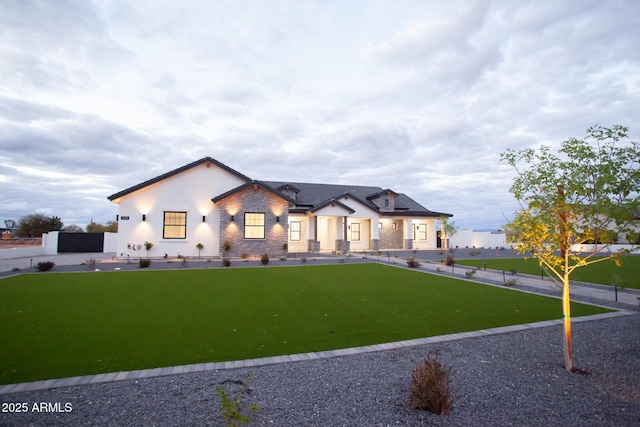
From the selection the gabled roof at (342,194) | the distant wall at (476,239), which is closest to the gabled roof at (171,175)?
the gabled roof at (342,194)

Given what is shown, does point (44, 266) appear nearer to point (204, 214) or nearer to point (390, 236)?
point (204, 214)

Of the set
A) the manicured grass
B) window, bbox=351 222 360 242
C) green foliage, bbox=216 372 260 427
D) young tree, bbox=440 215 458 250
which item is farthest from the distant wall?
green foliage, bbox=216 372 260 427

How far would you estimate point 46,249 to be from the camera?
24.4 m

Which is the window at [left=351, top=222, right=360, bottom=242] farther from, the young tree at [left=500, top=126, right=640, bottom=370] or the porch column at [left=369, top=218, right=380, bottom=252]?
the young tree at [left=500, top=126, right=640, bottom=370]

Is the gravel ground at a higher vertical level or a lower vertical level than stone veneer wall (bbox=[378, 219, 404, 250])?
lower

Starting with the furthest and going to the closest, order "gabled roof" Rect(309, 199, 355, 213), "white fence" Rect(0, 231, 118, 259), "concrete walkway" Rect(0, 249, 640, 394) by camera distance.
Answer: "gabled roof" Rect(309, 199, 355, 213), "white fence" Rect(0, 231, 118, 259), "concrete walkway" Rect(0, 249, 640, 394)

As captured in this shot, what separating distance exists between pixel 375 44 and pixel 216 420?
1545 centimetres

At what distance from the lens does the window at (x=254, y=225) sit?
819 inches

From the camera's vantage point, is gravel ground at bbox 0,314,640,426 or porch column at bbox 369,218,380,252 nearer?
gravel ground at bbox 0,314,640,426

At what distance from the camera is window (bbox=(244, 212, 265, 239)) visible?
819 inches

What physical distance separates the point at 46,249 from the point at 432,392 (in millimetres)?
31955

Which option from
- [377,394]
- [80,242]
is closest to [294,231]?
[80,242]

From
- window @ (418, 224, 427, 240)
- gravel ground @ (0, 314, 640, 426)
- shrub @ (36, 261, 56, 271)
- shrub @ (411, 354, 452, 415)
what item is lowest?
gravel ground @ (0, 314, 640, 426)

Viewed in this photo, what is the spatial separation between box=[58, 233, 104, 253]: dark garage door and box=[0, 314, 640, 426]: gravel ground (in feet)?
92.0
